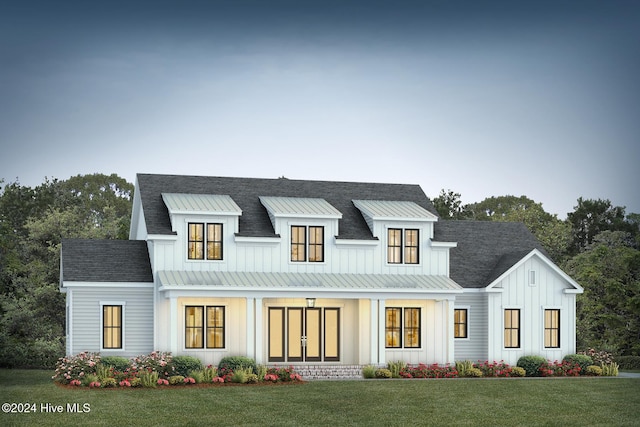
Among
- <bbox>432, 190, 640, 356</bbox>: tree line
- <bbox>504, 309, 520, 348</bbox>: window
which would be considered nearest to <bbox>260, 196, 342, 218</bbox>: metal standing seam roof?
<bbox>504, 309, 520, 348</bbox>: window

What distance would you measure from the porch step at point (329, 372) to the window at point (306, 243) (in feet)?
12.7

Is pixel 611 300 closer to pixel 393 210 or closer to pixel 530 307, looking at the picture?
pixel 530 307

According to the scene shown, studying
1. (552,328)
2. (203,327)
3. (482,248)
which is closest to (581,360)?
(552,328)

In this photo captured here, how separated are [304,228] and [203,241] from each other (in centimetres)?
360

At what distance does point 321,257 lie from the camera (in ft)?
107

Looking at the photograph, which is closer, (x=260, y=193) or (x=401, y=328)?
(x=401, y=328)

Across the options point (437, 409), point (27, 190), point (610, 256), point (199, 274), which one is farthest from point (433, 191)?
point (437, 409)

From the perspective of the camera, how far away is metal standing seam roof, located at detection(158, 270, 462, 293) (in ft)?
98.2

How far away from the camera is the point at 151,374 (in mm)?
26594

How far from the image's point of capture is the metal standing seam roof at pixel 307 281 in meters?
29.9

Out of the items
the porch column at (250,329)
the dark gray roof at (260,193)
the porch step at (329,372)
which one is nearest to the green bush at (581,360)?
the dark gray roof at (260,193)

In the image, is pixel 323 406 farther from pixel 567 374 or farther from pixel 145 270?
pixel 567 374

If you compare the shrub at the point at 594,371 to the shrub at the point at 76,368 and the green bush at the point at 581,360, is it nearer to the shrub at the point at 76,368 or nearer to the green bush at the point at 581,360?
the green bush at the point at 581,360

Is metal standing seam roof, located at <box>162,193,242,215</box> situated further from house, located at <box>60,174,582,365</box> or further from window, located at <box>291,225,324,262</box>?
window, located at <box>291,225,324,262</box>
